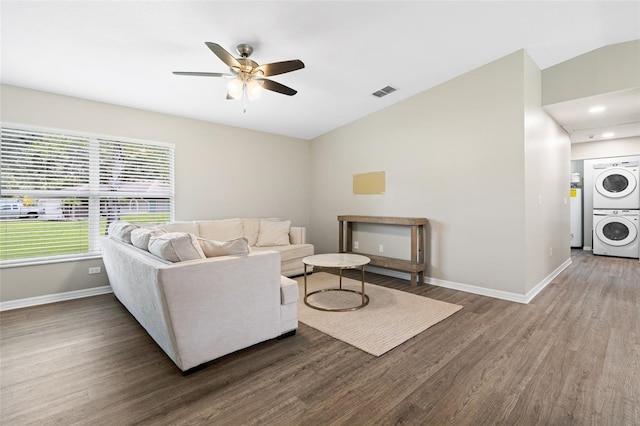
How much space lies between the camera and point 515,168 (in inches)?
126

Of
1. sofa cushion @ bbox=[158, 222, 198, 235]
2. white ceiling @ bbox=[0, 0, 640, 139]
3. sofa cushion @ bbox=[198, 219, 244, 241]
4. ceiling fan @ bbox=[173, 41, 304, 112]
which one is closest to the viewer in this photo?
white ceiling @ bbox=[0, 0, 640, 139]

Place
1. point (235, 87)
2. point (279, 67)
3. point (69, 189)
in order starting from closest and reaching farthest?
1. point (279, 67)
2. point (235, 87)
3. point (69, 189)

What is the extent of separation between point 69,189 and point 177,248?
278 centimetres

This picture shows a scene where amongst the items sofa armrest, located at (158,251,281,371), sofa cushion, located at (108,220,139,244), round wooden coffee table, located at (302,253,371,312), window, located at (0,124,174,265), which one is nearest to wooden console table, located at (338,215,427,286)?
round wooden coffee table, located at (302,253,371,312)

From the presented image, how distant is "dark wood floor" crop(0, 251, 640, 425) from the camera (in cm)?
152

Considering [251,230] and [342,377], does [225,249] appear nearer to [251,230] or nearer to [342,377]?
[342,377]

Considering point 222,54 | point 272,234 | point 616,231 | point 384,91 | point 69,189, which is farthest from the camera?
point 616,231

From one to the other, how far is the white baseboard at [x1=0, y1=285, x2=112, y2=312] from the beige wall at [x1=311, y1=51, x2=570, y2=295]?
3.97 metres

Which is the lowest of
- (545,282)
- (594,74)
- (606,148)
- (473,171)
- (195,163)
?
(545,282)

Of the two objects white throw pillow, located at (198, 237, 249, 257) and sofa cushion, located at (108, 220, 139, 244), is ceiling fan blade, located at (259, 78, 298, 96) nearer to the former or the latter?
white throw pillow, located at (198, 237, 249, 257)

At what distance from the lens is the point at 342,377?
1841mm

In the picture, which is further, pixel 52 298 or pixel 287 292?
pixel 52 298

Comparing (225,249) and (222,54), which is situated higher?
(222,54)

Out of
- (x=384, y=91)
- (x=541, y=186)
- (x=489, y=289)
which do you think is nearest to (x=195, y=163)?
(x=384, y=91)
